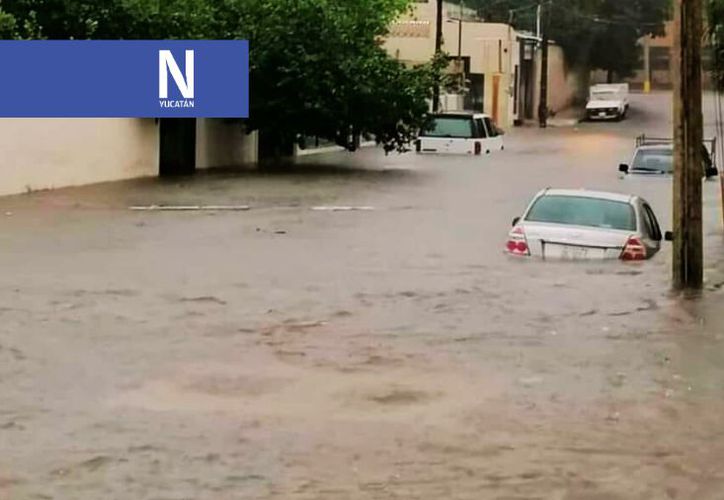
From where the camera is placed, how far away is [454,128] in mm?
46719

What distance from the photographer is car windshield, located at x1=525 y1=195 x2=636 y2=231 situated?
17391 mm

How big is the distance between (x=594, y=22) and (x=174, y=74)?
5362 cm

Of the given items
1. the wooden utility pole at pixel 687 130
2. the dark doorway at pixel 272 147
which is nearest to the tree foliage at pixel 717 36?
the wooden utility pole at pixel 687 130

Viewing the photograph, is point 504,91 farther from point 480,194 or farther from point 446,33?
point 480,194

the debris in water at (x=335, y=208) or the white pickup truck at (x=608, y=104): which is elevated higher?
the white pickup truck at (x=608, y=104)

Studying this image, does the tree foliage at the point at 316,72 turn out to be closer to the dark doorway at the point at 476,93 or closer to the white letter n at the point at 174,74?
the white letter n at the point at 174,74

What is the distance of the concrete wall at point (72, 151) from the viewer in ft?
95.2

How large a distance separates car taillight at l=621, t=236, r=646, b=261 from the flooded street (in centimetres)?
24

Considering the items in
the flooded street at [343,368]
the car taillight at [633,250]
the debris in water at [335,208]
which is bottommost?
the flooded street at [343,368]

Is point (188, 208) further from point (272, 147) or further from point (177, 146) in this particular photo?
point (272, 147)

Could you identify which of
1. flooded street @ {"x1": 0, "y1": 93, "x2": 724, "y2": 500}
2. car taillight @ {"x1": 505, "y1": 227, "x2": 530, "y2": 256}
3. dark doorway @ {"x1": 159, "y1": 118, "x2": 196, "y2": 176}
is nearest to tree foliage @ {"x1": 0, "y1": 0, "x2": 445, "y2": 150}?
dark doorway @ {"x1": 159, "y1": 118, "x2": 196, "y2": 176}

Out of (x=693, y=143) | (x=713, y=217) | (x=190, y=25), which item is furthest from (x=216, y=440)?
(x=190, y=25)

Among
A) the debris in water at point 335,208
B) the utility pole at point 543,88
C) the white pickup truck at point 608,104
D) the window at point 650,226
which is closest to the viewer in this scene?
the window at point 650,226

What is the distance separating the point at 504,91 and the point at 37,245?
52007 mm
